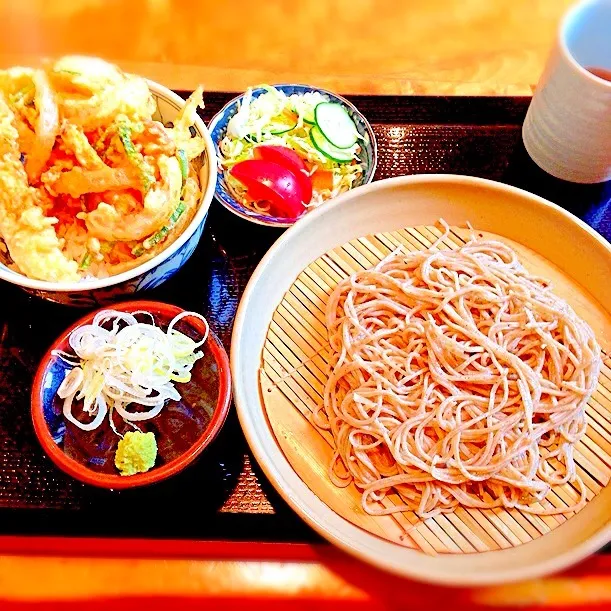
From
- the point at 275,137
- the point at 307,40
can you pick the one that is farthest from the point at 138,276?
the point at 307,40

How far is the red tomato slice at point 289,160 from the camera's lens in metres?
2.12

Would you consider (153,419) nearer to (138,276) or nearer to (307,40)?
(138,276)

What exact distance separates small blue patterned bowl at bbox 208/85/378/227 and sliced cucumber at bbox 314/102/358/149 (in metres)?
0.03

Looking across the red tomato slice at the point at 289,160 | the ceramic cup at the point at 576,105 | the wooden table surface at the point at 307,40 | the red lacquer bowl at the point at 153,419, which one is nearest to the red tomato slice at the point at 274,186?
the red tomato slice at the point at 289,160

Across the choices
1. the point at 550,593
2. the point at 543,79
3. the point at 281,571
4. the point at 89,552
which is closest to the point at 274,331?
the point at 281,571

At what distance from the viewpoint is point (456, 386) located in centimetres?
161

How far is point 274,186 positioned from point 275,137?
304 mm

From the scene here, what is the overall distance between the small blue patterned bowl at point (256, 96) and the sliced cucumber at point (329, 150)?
69 mm

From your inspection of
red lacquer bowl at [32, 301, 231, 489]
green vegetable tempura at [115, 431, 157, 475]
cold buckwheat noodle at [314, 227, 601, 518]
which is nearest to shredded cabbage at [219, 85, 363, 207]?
cold buckwheat noodle at [314, 227, 601, 518]

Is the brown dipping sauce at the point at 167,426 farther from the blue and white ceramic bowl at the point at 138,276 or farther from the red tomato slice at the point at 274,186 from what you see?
the red tomato slice at the point at 274,186

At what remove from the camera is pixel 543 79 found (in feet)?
6.57

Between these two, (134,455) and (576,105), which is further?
(576,105)

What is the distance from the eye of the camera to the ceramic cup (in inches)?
72.6

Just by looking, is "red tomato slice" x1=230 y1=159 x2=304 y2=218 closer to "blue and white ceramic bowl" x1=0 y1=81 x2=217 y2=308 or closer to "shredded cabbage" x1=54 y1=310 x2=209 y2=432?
"blue and white ceramic bowl" x1=0 y1=81 x2=217 y2=308
